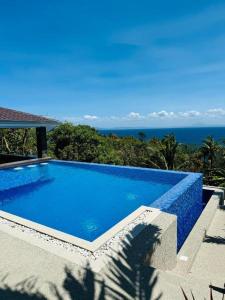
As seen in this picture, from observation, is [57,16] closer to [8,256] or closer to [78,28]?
[78,28]

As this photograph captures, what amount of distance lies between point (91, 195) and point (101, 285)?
7573 millimetres

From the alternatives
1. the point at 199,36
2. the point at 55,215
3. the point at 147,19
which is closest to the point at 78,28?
the point at 147,19

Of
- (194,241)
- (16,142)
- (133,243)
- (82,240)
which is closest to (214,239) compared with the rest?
(194,241)

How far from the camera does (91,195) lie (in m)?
11.5

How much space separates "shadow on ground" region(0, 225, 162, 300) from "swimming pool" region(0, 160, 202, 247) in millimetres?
3083

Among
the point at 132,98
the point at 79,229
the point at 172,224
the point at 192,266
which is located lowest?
the point at 192,266

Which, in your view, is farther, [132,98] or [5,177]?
[132,98]

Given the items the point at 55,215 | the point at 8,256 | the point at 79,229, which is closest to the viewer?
the point at 8,256

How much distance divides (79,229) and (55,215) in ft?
4.76

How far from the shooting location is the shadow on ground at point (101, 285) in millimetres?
3717

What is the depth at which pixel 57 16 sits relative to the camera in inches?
637

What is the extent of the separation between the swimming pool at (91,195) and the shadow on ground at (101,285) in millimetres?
3083

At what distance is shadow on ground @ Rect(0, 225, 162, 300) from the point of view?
3.72 m

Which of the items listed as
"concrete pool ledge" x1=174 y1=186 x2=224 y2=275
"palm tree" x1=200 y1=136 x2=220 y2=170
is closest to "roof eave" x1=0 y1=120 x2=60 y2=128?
"concrete pool ledge" x1=174 y1=186 x2=224 y2=275
